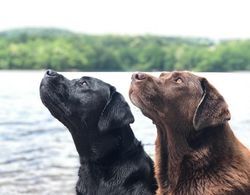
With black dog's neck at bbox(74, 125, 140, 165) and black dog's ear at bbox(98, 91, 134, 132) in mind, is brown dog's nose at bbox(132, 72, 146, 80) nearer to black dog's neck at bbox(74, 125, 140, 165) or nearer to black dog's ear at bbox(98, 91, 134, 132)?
black dog's ear at bbox(98, 91, 134, 132)

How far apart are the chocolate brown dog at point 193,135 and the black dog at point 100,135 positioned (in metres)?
Result: 0.85

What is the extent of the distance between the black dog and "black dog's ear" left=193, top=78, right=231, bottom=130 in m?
1.31

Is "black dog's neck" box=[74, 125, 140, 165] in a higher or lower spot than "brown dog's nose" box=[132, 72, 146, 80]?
lower

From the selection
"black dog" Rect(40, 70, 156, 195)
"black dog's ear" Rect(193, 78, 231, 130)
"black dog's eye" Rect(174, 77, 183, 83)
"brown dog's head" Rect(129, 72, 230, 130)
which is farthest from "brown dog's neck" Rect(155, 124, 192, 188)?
"black dog" Rect(40, 70, 156, 195)

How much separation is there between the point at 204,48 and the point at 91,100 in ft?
133

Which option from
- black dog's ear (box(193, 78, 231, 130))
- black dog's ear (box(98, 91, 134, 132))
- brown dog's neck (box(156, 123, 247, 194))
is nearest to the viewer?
black dog's ear (box(193, 78, 231, 130))

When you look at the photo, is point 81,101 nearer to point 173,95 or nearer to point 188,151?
point 173,95

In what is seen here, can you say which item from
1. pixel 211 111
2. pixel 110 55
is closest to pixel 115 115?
pixel 211 111

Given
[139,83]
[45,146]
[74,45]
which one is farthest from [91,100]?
[74,45]

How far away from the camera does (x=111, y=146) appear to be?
23.8ft

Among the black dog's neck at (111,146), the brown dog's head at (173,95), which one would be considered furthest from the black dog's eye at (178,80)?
the black dog's neck at (111,146)

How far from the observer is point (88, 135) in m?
7.41

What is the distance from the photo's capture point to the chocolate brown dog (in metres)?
6.04

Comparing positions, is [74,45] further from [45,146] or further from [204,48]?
[45,146]
